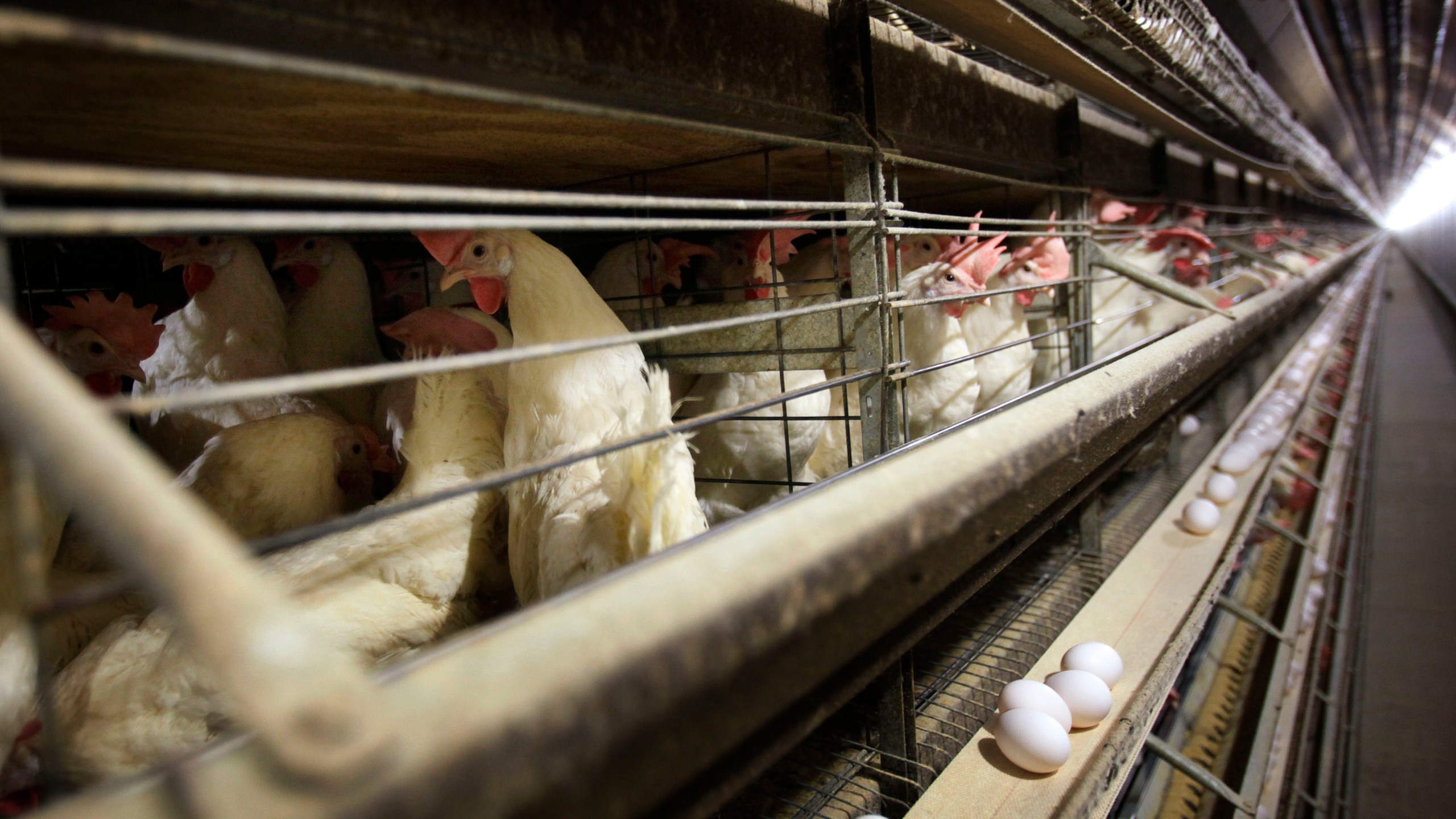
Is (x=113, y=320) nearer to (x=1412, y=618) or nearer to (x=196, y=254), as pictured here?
(x=196, y=254)

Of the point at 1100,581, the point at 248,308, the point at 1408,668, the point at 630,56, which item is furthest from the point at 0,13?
the point at 1408,668

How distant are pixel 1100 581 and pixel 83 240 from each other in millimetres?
2572

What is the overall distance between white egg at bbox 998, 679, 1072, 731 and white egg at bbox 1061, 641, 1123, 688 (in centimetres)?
12

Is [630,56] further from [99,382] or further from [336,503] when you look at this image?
[99,382]

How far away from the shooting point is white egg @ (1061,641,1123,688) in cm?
128

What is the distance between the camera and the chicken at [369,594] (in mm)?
909

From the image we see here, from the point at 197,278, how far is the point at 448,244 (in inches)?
28.2

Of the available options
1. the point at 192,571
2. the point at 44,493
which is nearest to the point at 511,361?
the point at 192,571

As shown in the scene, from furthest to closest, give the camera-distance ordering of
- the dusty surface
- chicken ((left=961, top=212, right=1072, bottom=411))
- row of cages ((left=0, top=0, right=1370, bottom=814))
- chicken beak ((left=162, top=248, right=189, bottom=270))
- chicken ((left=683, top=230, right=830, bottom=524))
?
the dusty surface
chicken ((left=961, top=212, right=1072, bottom=411))
chicken ((left=683, top=230, right=830, bottom=524))
chicken beak ((left=162, top=248, right=189, bottom=270))
row of cages ((left=0, top=0, right=1370, bottom=814))

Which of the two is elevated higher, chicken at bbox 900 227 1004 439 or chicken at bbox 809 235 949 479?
chicken at bbox 900 227 1004 439

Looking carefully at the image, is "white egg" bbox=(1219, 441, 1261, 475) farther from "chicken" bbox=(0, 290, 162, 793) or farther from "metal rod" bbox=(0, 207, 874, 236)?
"chicken" bbox=(0, 290, 162, 793)

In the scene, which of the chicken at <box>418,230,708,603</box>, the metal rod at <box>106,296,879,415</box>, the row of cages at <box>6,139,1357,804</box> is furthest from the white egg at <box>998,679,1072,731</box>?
the metal rod at <box>106,296,879,415</box>

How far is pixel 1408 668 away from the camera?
8.53 ft

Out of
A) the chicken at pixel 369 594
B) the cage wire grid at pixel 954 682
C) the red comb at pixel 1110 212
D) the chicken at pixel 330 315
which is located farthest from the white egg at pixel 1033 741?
the red comb at pixel 1110 212
